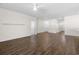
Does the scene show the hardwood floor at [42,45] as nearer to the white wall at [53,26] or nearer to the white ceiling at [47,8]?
the white wall at [53,26]

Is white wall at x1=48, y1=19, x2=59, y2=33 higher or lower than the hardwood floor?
higher

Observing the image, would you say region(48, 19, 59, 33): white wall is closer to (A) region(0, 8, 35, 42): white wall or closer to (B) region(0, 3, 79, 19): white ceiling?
(B) region(0, 3, 79, 19): white ceiling

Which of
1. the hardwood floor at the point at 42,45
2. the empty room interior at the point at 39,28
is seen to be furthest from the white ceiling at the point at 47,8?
the hardwood floor at the point at 42,45

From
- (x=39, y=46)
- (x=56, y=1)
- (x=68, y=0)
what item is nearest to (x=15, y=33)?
(x=39, y=46)

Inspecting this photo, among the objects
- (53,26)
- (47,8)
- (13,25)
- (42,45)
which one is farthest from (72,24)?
(13,25)

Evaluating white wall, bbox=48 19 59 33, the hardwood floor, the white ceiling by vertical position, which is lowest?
the hardwood floor

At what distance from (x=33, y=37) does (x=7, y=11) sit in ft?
1.83

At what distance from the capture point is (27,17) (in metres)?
1.66

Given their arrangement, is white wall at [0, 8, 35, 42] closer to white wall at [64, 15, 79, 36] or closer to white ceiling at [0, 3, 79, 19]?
white ceiling at [0, 3, 79, 19]

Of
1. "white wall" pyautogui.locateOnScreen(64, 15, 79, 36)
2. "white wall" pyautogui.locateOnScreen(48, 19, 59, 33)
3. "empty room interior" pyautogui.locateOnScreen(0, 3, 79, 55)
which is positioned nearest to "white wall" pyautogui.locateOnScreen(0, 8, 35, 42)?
"empty room interior" pyautogui.locateOnScreen(0, 3, 79, 55)

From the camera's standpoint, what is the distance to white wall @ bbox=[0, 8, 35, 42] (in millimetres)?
1648

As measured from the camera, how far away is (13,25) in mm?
1666

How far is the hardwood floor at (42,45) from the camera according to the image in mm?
1628

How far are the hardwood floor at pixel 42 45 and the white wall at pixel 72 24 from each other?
83 mm
